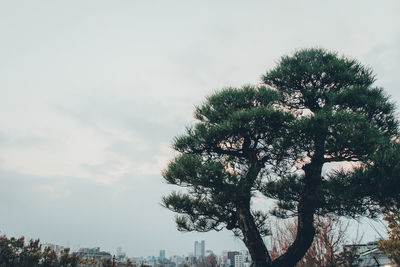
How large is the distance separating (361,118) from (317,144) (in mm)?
1076

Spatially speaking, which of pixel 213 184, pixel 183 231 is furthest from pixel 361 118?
pixel 183 231

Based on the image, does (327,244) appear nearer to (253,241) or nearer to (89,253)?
(253,241)

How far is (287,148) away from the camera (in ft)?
22.8

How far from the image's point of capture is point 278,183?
700 centimetres

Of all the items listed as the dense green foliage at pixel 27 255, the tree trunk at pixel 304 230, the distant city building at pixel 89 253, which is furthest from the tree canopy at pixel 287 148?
the distant city building at pixel 89 253

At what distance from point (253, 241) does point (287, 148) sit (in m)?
2.40

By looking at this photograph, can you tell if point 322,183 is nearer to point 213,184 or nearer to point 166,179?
point 213,184

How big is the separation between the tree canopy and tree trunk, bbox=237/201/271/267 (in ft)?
0.08

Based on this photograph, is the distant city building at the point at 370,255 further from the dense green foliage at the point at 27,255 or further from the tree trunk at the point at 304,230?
the dense green foliage at the point at 27,255

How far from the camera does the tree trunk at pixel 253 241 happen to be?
264 inches

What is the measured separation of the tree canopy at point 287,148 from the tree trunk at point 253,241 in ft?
0.08

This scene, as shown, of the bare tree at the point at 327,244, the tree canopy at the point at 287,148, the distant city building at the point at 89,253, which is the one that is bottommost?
the distant city building at the point at 89,253

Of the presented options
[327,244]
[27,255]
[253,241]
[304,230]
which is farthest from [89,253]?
[304,230]

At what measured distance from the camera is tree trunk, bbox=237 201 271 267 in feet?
22.0
